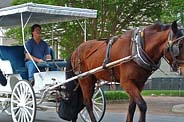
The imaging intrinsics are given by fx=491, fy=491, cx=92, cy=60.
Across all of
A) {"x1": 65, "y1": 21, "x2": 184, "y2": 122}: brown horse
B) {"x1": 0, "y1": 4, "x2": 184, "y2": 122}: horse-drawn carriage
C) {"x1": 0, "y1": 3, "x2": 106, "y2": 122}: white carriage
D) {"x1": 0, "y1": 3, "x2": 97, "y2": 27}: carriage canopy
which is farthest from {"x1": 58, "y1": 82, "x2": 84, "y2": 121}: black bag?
{"x1": 0, "y1": 3, "x2": 97, "y2": 27}: carriage canopy

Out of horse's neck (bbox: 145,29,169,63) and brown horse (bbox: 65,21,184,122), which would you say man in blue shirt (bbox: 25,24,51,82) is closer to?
brown horse (bbox: 65,21,184,122)

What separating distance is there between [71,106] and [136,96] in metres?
2.34

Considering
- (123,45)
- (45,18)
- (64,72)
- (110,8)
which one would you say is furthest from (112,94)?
(123,45)

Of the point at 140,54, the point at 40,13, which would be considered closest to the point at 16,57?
the point at 40,13

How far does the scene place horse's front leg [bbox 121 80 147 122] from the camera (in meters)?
7.82

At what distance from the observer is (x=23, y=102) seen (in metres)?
10.2

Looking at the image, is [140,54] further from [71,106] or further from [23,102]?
[23,102]

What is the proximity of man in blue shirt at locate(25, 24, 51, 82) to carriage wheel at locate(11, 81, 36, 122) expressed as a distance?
1.57ft

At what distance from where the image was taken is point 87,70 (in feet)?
31.4

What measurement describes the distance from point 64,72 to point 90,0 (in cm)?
1134

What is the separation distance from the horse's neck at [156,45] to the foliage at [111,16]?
1302 centimetres

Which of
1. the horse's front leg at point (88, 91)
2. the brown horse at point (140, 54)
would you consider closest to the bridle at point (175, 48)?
the brown horse at point (140, 54)

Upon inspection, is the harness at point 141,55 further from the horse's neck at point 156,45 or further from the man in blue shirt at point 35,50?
the man in blue shirt at point 35,50

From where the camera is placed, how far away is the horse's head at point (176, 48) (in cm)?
766
